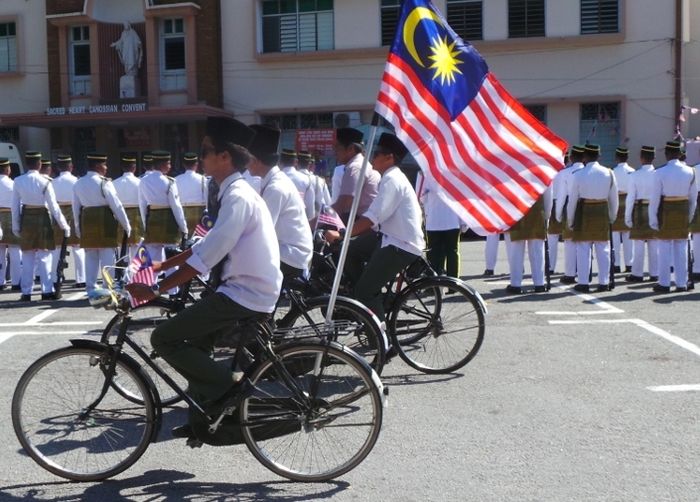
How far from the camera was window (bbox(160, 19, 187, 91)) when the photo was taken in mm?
28031

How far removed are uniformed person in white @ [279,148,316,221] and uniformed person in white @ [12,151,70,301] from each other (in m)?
3.18

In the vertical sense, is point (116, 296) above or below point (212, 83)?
below

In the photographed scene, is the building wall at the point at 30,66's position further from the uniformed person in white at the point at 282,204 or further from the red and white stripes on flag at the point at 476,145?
the red and white stripes on flag at the point at 476,145

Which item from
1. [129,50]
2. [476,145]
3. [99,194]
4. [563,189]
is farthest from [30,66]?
[476,145]

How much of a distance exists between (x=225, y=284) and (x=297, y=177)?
757 cm

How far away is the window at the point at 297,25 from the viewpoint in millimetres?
27047

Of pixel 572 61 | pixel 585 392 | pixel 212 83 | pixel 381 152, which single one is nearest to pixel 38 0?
pixel 212 83

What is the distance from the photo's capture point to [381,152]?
7.04m

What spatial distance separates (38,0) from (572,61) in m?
18.2

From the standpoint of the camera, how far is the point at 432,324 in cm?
705

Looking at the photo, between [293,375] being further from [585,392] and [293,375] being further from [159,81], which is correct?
[159,81]

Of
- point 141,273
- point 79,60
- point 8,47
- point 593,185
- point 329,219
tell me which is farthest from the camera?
point 8,47

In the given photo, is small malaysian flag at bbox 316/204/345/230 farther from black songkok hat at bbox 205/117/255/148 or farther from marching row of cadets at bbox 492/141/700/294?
marching row of cadets at bbox 492/141/700/294

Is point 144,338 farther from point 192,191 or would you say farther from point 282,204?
point 192,191
